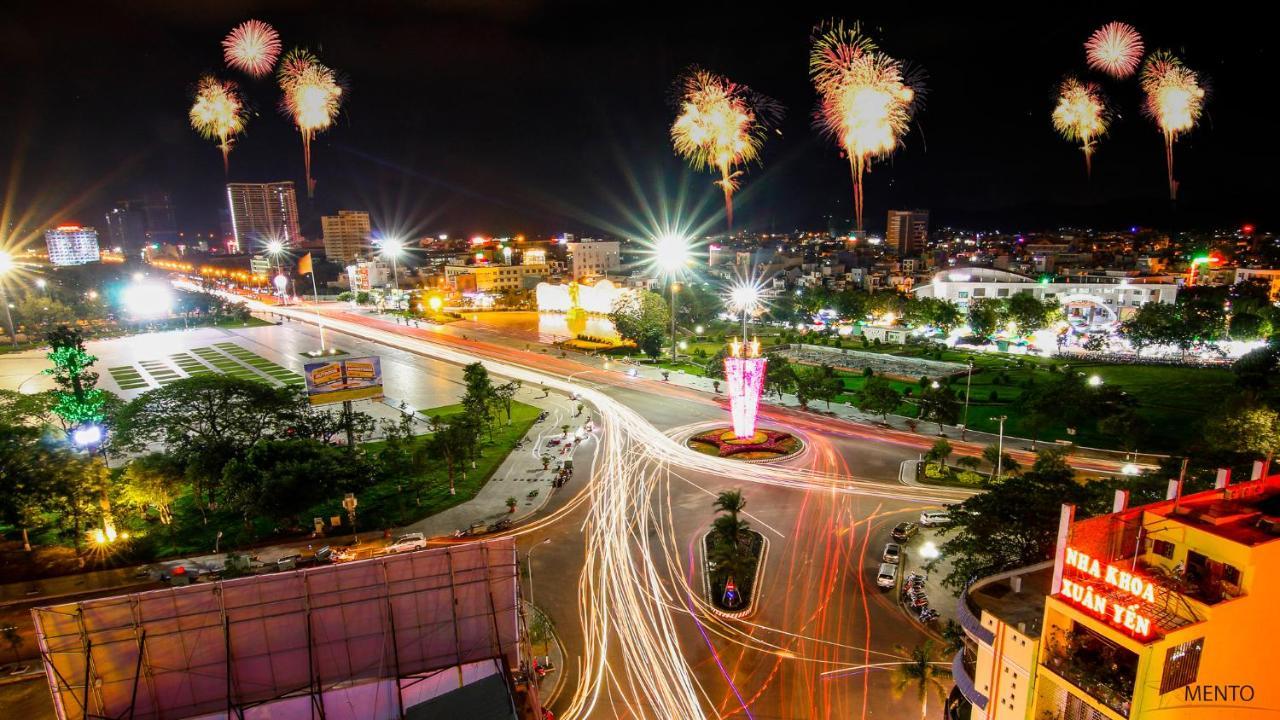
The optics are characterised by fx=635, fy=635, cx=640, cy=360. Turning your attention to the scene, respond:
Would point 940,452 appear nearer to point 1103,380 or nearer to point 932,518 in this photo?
point 932,518

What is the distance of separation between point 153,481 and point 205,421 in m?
4.20

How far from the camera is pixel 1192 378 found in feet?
159

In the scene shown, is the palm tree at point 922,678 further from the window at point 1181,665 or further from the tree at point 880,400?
the tree at point 880,400

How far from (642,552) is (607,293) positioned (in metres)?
67.2

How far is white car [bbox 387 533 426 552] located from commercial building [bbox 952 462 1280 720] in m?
19.5

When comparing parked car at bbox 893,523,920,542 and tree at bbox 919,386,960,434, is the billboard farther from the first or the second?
tree at bbox 919,386,960,434

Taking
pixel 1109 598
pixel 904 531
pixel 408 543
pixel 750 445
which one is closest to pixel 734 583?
pixel 904 531

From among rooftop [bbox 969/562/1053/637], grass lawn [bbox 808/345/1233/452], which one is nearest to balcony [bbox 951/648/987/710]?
rooftop [bbox 969/562/1053/637]

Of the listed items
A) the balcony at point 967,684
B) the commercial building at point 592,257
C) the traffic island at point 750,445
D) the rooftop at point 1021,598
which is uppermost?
the commercial building at point 592,257

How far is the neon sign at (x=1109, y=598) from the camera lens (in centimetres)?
1031

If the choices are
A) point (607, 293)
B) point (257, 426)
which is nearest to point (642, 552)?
point (257, 426)

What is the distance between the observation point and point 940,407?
37875 millimetres

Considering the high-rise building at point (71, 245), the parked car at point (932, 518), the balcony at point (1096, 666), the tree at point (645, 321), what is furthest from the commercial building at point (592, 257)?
the high-rise building at point (71, 245)

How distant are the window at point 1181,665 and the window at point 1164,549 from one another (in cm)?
200
